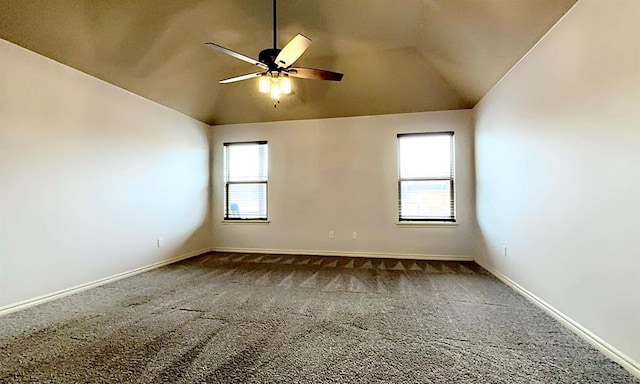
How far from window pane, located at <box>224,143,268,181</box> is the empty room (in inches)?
1.6

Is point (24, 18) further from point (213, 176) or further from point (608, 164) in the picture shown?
point (608, 164)

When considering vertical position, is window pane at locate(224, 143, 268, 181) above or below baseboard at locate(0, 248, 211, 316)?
above

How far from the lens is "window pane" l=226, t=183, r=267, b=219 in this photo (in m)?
6.12

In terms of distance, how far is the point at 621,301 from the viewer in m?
1.99

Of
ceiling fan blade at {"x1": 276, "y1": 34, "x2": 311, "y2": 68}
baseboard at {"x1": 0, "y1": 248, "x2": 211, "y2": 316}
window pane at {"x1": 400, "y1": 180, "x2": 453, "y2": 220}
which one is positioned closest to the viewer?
ceiling fan blade at {"x1": 276, "y1": 34, "x2": 311, "y2": 68}

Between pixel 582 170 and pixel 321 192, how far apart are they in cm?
398

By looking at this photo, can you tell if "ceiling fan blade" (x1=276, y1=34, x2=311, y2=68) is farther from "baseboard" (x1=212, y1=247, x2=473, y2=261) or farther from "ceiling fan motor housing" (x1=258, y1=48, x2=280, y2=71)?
"baseboard" (x1=212, y1=247, x2=473, y2=261)

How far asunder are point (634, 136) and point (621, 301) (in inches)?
40.6

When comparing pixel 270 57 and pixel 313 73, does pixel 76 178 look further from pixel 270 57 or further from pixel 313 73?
pixel 313 73

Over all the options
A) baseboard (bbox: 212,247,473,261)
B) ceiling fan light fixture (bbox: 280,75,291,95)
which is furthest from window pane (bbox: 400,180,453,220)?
ceiling fan light fixture (bbox: 280,75,291,95)

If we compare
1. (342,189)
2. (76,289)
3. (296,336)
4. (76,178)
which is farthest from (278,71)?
(76,289)

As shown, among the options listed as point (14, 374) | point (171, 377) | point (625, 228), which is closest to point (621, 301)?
point (625, 228)

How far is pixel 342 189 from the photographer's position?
5.74 metres

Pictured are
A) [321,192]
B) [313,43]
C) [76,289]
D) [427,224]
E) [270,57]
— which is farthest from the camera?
[321,192]
